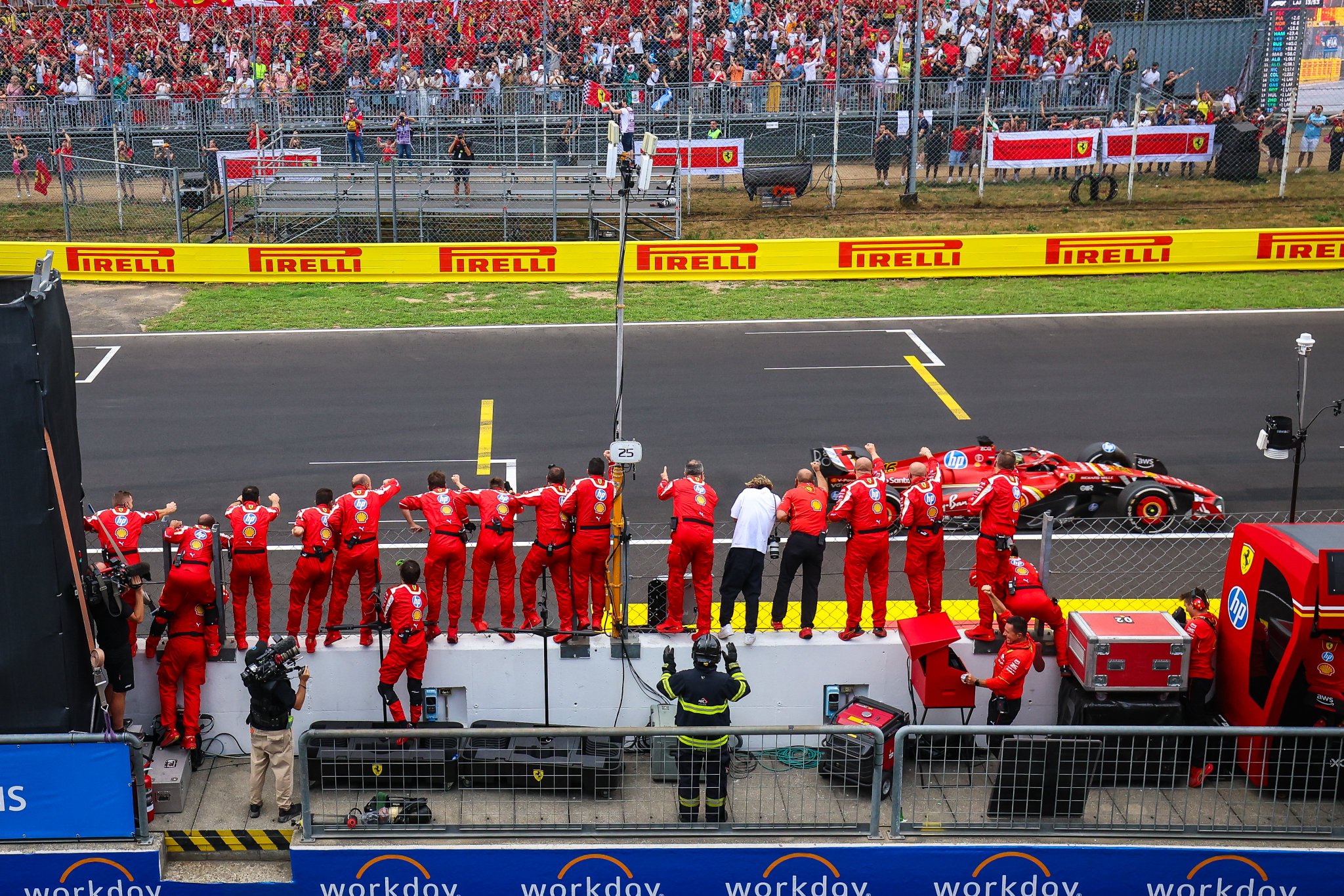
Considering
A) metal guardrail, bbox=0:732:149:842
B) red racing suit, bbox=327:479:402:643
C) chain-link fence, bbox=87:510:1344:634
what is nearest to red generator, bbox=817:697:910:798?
chain-link fence, bbox=87:510:1344:634

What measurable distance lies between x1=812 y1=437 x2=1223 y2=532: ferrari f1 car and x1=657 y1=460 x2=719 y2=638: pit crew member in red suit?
393 cm

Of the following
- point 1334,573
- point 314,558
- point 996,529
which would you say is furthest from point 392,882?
point 1334,573

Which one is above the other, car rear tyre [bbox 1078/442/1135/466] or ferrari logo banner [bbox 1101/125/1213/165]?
ferrari logo banner [bbox 1101/125/1213/165]

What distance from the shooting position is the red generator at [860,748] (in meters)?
8.77

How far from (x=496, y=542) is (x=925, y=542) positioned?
11.9 feet

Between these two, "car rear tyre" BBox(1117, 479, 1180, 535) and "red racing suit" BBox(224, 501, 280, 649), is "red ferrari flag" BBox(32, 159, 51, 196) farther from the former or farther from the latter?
"car rear tyre" BBox(1117, 479, 1180, 535)

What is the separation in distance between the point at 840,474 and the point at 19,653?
889 centimetres

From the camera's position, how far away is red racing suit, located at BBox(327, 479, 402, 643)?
11.0 m

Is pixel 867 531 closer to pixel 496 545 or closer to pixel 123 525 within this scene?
pixel 496 545

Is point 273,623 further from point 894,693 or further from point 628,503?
point 894,693

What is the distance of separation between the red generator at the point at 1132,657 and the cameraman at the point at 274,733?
565 centimetres

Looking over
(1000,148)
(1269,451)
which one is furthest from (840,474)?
(1000,148)

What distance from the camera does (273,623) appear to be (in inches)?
490

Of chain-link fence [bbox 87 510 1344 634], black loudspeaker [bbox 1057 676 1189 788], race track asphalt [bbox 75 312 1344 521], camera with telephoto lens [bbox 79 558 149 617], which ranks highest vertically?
camera with telephoto lens [bbox 79 558 149 617]
